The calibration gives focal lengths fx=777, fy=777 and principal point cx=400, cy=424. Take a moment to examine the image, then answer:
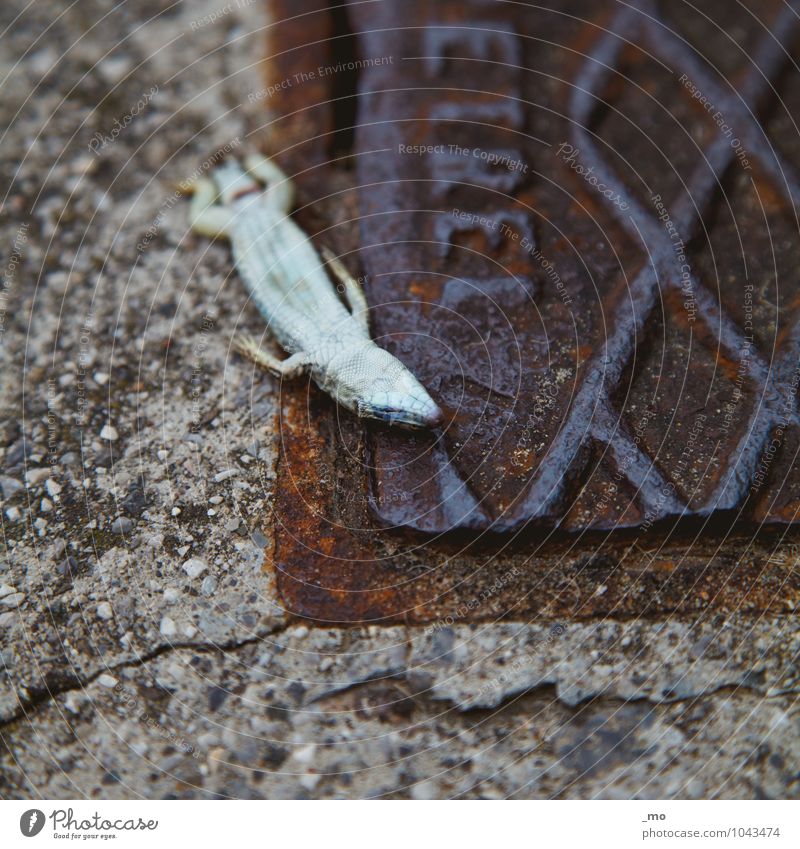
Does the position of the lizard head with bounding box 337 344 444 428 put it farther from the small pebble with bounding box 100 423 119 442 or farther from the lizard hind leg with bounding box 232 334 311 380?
the small pebble with bounding box 100 423 119 442

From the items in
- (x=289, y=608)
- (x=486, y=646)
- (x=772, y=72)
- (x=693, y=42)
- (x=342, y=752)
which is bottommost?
(x=342, y=752)

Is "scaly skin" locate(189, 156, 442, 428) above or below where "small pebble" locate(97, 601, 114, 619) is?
above

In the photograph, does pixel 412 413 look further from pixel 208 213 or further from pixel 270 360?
pixel 208 213

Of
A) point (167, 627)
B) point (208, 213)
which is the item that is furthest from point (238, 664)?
point (208, 213)

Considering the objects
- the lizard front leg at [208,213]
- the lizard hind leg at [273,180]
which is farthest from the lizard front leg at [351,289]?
the lizard front leg at [208,213]

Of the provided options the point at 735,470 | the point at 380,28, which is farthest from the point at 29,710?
the point at 380,28

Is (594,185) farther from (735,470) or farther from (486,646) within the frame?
(486,646)

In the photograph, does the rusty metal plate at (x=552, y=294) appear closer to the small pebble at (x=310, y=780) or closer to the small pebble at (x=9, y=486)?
the small pebble at (x=310, y=780)

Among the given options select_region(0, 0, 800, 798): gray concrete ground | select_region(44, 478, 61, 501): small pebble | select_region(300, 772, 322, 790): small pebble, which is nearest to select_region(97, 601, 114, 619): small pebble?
select_region(0, 0, 800, 798): gray concrete ground
